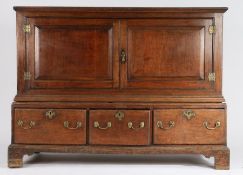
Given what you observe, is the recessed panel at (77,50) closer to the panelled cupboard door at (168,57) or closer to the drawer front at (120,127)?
the panelled cupboard door at (168,57)

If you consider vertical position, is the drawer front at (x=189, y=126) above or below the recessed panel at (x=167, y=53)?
below

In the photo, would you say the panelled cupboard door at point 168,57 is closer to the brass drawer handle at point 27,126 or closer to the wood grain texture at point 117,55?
the wood grain texture at point 117,55

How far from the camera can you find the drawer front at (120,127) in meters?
5.23

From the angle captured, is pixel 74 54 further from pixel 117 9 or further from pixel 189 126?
pixel 189 126

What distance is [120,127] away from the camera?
17.1 feet

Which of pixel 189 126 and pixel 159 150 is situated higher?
pixel 189 126

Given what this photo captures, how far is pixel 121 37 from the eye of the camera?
5277mm

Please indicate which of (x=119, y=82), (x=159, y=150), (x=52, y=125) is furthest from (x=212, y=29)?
(x=52, y=125)

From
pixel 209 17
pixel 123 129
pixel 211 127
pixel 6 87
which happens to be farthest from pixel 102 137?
pixel 6 87

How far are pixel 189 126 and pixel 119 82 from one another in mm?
638

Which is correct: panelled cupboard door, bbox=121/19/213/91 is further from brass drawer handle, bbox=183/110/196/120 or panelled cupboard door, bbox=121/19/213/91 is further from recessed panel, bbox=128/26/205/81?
brass drawer handle, bbox=183/110/196/120

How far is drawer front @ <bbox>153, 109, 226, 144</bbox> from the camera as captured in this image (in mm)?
5227

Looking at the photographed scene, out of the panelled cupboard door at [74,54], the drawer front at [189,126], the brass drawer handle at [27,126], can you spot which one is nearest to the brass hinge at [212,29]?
the drawer front at [189,126]

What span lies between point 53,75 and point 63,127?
41 cm
